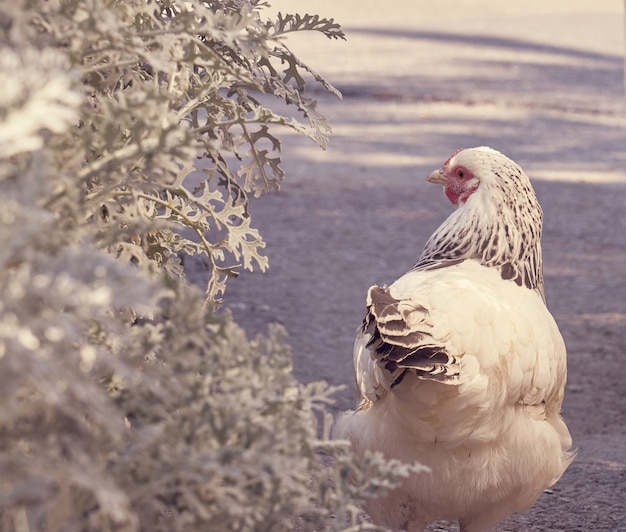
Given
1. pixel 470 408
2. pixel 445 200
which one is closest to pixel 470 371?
pixel 470 408

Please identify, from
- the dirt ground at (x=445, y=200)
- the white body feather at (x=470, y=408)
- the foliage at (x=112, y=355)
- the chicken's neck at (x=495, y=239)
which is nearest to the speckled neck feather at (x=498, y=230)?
the chicken's neck at (x=495, y=239)

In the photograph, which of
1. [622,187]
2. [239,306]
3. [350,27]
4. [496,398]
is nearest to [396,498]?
[496,398]

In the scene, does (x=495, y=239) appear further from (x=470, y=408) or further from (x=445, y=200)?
(x=445, y=200)

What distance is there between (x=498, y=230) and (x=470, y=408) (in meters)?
0.94

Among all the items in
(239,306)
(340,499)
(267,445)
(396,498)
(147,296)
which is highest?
(147,296)

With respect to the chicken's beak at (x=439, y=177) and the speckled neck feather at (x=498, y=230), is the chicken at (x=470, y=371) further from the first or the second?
the chicken's beak at (x=439, y=177)

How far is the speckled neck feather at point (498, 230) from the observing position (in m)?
4.00

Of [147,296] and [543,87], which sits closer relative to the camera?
[147,296]

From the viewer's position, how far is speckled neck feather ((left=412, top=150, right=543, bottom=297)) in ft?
13.1

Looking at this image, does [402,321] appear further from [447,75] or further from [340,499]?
[447,75]

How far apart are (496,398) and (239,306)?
344cm

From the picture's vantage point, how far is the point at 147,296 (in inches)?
64.6

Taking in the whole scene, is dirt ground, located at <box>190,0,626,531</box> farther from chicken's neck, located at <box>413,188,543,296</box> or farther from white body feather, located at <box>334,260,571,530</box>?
chicken's neck, located at <box>413,188,543,296</box>

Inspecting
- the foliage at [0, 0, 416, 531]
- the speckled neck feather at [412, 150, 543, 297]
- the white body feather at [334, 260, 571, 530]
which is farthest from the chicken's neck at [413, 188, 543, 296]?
the foliage at [0, 0, 416, 531]
